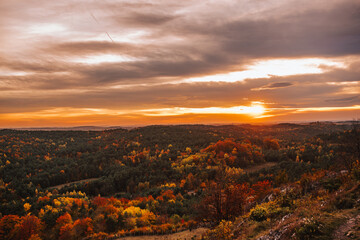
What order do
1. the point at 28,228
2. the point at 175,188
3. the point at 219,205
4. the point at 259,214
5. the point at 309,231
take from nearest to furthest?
1. the point at 309,231
2. the point at 259,214
3. the point at 219,205
4. the point at 28,228
5. the point at 175,188

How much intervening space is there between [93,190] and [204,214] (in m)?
77.1

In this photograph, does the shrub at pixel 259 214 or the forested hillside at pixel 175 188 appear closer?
the forested hillside at pixel 175 188

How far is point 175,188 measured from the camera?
73375mm

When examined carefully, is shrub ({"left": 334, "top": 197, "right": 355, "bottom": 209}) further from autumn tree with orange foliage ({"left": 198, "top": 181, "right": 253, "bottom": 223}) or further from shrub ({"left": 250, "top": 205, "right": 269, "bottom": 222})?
autumn tree with orange foliage ({"left": 198, "top": 181, "right": 253, "bottom": 223})

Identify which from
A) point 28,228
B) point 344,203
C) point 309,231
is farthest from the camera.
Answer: point 28,228

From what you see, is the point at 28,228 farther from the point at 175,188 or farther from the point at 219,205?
the point at 175,188

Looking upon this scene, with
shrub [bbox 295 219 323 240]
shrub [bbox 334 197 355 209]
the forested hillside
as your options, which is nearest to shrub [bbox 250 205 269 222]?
the forested hillside

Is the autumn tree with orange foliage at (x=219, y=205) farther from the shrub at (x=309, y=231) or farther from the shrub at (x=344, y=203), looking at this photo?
the shrub at (x=309, y=231)

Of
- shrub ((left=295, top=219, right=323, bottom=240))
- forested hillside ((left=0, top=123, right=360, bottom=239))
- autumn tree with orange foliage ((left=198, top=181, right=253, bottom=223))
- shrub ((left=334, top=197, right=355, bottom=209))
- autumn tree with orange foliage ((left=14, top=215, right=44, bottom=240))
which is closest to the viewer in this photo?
shrub ((left=295, top=219, right=323, bottom=240))

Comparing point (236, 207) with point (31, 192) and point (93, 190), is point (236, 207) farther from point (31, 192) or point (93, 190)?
point (31, 192)

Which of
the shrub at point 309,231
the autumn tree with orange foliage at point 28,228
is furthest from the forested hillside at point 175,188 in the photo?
the autumn tree with orange foliage at point 28,228

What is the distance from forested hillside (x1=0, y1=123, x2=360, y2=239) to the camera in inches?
728

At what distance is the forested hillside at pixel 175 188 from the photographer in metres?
18.5

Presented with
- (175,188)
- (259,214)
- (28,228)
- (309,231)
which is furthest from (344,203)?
(175,188)
